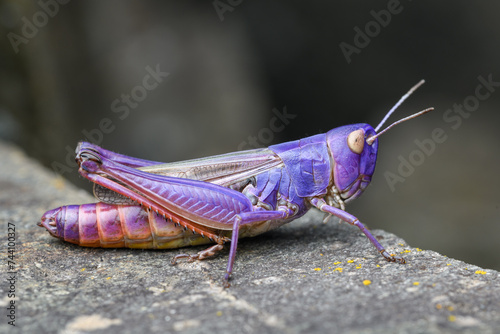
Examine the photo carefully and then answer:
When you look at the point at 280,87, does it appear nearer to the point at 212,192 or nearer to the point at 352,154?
the point at 352,154

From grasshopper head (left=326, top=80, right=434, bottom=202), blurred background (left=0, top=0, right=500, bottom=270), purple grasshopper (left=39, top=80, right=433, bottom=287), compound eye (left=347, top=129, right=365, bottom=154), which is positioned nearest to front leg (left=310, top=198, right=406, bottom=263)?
purple grasshopper (left=39, top=80, right=433, bottom=287)

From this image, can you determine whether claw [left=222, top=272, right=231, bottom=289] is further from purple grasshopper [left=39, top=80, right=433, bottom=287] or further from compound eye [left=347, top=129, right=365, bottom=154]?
compound eye [left=347, top=129, right=365, bottom=154]

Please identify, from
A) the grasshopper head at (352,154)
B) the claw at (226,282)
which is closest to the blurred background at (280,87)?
the grasshopper head at (352,154)

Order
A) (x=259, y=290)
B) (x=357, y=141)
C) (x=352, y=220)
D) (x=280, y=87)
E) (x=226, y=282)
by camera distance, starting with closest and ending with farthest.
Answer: (x=259, y=290)
(x=226, y=282)
(x=352, y=220)
(x=357, y=141)
(x=280, y=87)

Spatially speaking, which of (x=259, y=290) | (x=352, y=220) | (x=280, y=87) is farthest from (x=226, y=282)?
(x=280, y=87)

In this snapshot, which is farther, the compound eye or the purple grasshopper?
the compound eye

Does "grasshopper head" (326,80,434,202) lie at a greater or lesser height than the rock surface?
greater
